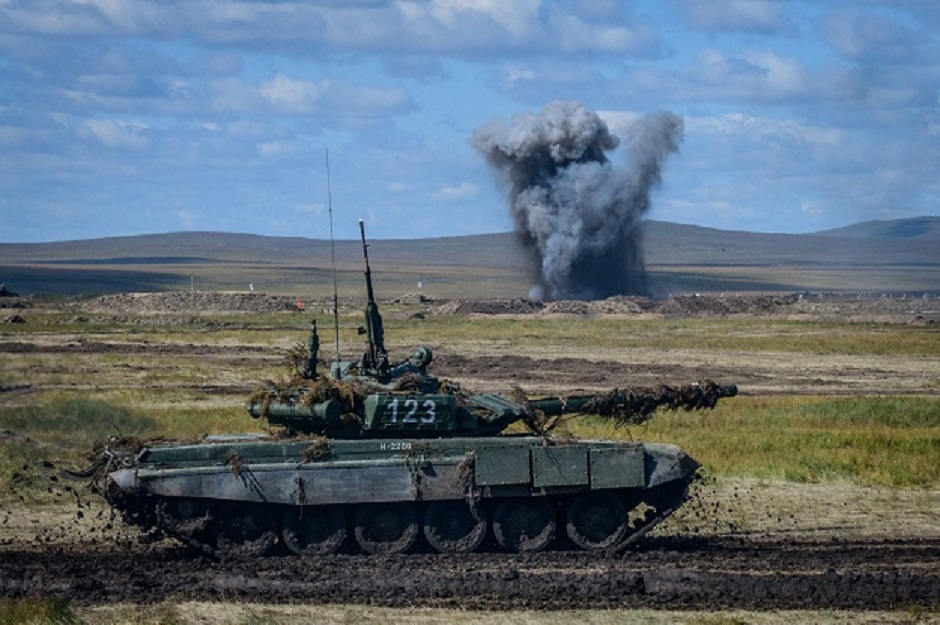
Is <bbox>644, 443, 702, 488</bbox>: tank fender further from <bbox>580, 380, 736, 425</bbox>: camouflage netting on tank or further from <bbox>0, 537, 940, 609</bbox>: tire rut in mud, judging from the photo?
<bbox>580, 380, 736, 425</bbox>: camouflage netting on tank

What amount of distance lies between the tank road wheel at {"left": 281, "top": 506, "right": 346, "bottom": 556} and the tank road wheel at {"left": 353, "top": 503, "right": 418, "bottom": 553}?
29 centimetres

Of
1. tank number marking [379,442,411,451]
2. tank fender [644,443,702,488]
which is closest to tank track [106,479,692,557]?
tank fender [644,443,702,488]

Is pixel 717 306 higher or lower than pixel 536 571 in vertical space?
higher

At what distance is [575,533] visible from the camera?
23.0 m

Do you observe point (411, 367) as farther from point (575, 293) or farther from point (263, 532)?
point (575, 293)

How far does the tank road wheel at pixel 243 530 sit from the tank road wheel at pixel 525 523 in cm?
347

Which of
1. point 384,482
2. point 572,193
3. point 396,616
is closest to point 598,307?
point 572,193

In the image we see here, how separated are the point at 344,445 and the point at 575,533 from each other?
12.4ft

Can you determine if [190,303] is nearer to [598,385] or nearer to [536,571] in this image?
[598,385]

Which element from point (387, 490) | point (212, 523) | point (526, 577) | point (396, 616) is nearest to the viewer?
point (396, 616)

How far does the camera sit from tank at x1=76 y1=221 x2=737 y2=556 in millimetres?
22469

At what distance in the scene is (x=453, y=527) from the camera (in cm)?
2316

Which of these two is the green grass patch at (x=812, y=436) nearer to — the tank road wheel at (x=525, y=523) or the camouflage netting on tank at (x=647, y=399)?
the camouflage netting on tank at (x=647, y=399)

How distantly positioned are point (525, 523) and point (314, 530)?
3233 millimetres
